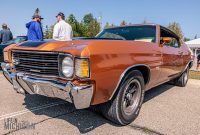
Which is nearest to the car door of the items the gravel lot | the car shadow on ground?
the gravel lot

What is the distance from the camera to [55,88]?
2873 mm

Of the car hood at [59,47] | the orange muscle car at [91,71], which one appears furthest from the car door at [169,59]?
the car hood at [59,47]

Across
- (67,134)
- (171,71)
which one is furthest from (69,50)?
(171,71)

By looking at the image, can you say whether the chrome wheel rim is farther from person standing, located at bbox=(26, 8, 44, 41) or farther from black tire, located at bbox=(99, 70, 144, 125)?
person standing, located at bbox=(26, 8, 44, 41)

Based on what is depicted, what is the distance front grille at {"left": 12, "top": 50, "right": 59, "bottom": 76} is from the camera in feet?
9.73

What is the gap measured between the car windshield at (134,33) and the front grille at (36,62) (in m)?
1.81

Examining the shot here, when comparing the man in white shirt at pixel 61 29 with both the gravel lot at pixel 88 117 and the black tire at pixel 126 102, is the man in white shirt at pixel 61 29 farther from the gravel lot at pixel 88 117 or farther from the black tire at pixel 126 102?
the black tire at pixel 126 102

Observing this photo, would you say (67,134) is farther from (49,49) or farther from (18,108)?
(18,108)

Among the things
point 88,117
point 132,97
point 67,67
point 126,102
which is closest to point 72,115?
point 88,117

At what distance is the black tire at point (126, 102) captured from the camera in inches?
128

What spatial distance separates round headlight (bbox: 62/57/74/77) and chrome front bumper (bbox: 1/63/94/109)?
0.42 feet

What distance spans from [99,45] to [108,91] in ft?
1.93

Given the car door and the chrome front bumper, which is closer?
the chrome front bumper

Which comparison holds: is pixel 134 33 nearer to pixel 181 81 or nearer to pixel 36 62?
pixel 36 62
